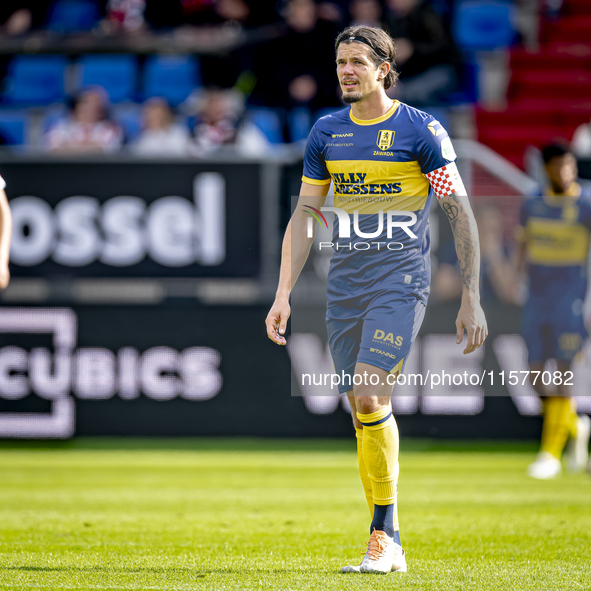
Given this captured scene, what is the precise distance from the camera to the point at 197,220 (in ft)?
34.3

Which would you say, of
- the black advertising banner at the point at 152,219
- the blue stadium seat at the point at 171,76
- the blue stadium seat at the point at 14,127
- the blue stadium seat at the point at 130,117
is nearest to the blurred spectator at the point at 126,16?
the blue stadium seat at the point at 171,76

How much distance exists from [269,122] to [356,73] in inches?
312

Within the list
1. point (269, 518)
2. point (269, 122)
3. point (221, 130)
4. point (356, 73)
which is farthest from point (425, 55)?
point (356, 73)

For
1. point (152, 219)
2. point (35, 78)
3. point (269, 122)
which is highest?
point (35, 78)

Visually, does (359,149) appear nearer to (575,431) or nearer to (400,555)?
(400,555)

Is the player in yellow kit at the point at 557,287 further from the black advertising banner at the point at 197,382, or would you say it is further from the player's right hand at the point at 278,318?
the player's right hand at the point at 278,318

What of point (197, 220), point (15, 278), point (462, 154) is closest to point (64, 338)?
point (15, 278)

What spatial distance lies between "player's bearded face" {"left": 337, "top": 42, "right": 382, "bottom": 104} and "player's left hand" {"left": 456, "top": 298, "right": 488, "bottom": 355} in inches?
42.1

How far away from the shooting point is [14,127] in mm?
13312

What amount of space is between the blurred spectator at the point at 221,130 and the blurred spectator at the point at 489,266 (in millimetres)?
2564

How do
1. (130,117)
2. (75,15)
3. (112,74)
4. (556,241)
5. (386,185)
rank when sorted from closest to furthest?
(386,185), (556,241), (130,117), (112,74), (75,15)

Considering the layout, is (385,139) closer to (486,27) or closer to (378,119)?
(378,119)

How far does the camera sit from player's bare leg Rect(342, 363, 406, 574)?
4703 mm

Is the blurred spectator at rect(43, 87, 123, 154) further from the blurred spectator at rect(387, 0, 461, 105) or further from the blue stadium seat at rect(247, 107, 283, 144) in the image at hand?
the blurred spectator at rect(387, 0, 461, 105)
